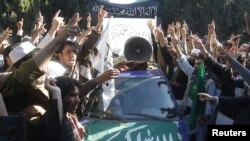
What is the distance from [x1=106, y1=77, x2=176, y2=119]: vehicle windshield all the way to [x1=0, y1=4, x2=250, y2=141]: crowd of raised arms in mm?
418

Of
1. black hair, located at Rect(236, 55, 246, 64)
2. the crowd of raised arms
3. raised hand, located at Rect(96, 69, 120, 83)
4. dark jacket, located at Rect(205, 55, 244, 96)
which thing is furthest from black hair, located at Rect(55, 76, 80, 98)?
black hair, located at Rect(236, 55, 246, 64)

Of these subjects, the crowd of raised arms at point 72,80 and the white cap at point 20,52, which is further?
the white cap at point 20,52

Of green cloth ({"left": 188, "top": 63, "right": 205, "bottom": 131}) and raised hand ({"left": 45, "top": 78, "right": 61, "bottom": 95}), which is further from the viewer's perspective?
green cloth ({"left": 188, "top": 63, "right": 205, "bottom": 131})

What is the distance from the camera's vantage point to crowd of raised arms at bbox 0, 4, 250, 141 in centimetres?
373

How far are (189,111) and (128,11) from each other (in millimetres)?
17018

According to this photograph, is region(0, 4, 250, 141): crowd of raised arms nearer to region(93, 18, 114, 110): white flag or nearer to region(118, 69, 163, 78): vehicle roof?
region(93, 18, 114, 110): white flag

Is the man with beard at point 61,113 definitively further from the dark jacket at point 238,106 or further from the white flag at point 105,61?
the white flag at point 105,61

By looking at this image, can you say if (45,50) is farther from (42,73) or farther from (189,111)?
(189,111)

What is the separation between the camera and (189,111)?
6.96 meters

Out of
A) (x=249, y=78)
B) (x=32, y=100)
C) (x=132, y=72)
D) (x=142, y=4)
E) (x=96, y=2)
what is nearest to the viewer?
(x=32, y=100)

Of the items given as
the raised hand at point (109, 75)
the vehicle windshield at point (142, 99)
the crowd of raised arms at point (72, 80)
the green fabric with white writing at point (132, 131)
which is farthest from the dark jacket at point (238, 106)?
the raised hand at point (109, 75)

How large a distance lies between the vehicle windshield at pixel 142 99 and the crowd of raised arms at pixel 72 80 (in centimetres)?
42

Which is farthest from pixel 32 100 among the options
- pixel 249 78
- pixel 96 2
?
pixel 96 2

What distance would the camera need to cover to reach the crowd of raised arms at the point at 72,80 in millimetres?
3732
